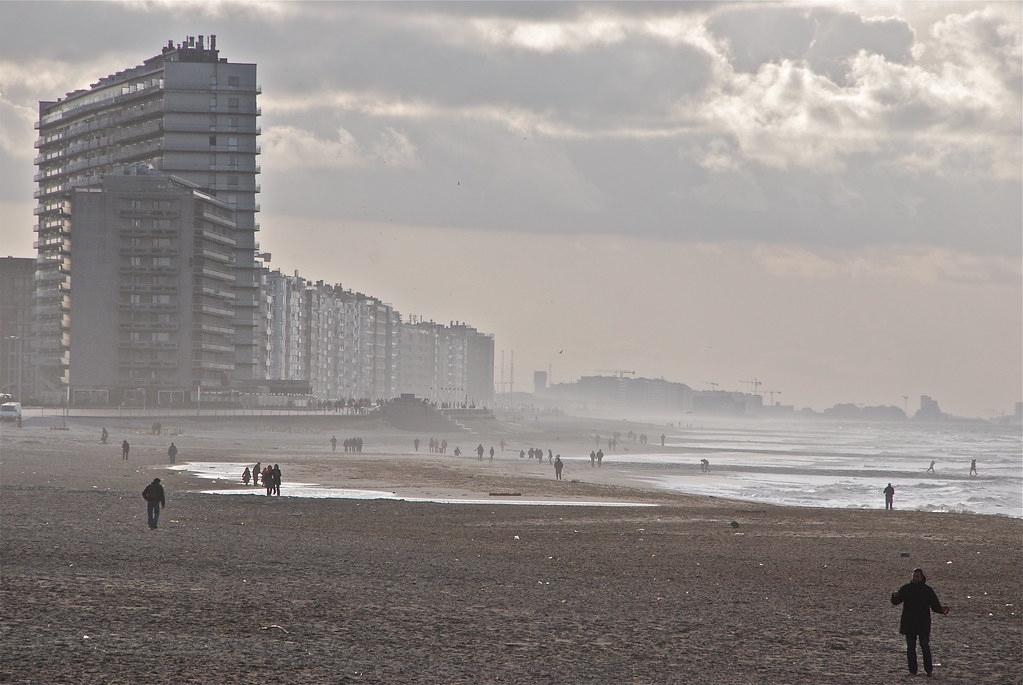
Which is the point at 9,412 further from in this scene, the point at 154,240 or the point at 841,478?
the point at 841,478

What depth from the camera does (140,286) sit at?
16088 centimetres

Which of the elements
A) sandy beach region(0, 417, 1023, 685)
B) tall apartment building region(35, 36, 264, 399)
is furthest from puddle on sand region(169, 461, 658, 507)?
tall apartment building region(35, 36, 264, 399)

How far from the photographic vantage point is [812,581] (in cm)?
2908

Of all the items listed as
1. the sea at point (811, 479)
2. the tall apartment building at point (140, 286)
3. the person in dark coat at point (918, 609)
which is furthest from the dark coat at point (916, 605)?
the tall apartment building at point (140, 286)

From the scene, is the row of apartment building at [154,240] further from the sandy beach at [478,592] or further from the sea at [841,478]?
the sandy beach at [478,592]

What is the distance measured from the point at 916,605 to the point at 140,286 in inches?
5985

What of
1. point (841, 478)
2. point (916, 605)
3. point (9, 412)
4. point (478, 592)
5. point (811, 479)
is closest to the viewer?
point (916, 605)

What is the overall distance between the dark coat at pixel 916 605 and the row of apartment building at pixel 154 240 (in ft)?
462

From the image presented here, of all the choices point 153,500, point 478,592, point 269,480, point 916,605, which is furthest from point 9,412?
point 916,605

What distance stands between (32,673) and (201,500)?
31.5 metres

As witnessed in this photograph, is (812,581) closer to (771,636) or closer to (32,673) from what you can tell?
(771,636)

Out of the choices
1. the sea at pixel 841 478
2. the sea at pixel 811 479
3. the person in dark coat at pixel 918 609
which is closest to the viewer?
the person in dark coat at pixel 918 609

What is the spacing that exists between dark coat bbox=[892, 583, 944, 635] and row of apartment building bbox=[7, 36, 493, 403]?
14068 centimetres

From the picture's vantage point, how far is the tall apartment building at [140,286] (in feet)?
521
